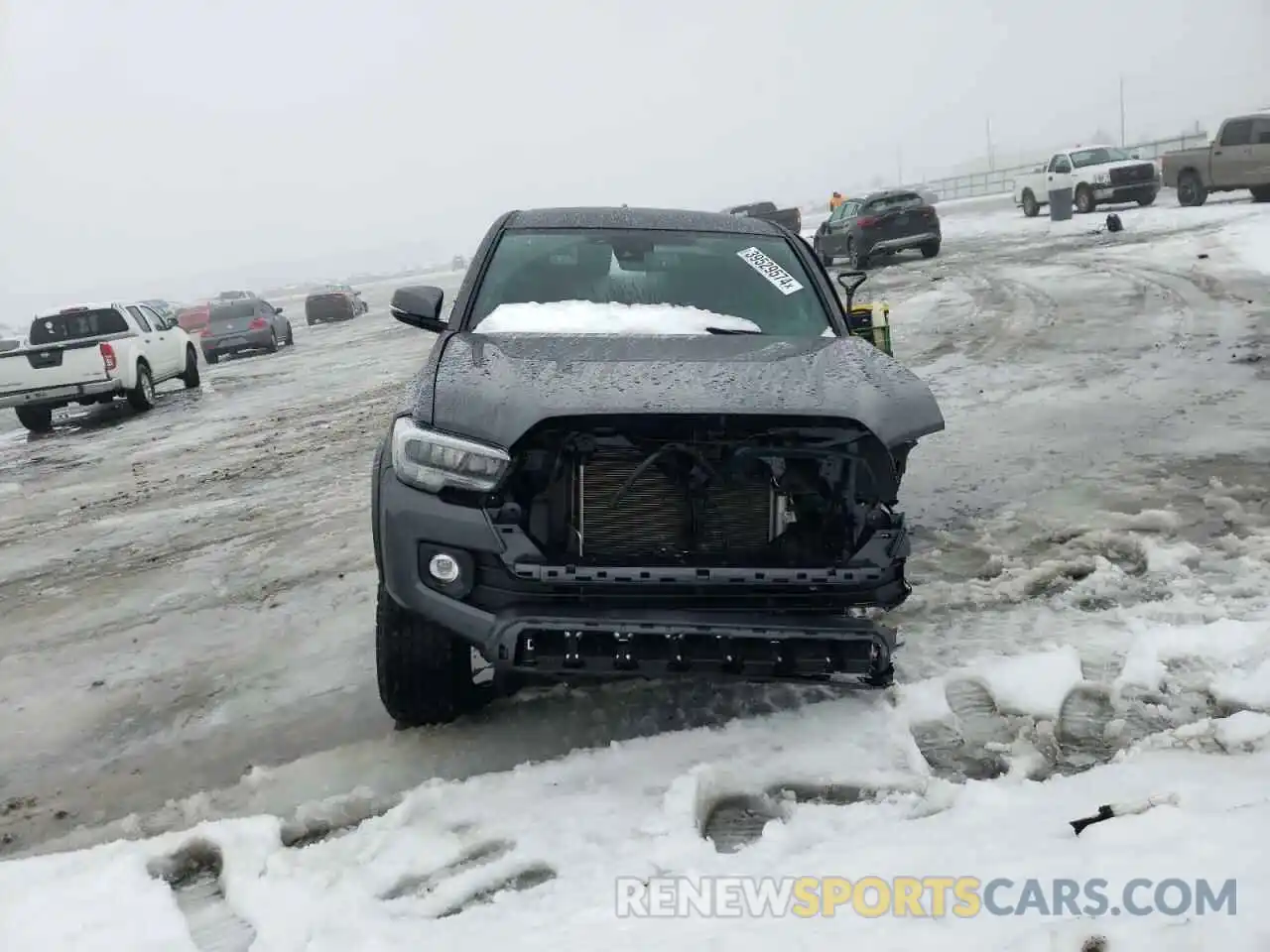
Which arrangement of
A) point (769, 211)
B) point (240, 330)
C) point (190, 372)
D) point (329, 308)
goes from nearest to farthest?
1. point (190, 372)
2. point (240, 330)
3. point (769, 211)
4. point (329, 308)

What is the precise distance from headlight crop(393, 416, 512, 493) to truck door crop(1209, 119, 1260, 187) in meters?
23.5

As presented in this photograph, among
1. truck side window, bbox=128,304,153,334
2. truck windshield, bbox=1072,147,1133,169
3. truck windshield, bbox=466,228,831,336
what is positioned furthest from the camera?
truck windshield, bbox=1072,147,1133,169

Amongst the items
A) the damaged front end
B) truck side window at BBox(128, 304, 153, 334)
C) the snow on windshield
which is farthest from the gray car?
the damaged front end

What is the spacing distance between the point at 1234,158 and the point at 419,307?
22954 millimetres

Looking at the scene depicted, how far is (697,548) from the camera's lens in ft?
10.1

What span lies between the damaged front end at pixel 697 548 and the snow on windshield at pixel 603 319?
105cm

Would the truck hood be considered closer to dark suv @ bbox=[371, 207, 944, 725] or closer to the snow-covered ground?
dark suv @ bbox=[371, 207, 944, 725]

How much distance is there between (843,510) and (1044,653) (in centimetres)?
121

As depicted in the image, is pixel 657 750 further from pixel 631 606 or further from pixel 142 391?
pixel 142 391

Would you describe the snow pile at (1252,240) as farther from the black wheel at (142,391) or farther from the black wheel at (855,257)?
the black wheel at (142,391)

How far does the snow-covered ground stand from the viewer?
2486 millimetres

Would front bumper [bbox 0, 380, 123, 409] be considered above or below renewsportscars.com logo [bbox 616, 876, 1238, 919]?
above

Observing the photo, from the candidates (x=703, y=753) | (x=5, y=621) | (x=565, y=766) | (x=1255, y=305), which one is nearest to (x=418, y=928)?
(x=565, y=766)

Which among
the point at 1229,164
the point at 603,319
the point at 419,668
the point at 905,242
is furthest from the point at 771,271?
the point at 1229,164
